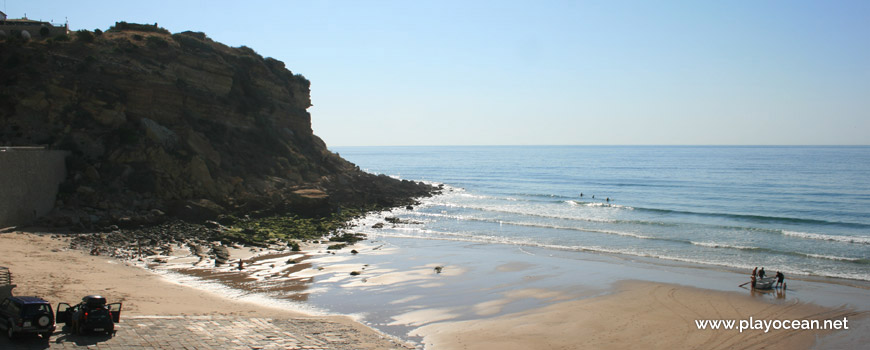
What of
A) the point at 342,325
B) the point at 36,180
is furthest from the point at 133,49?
the point at 342,325

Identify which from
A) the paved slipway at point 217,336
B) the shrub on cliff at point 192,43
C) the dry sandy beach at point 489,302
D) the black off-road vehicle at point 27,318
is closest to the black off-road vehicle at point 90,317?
the paved slipway at point 217,336

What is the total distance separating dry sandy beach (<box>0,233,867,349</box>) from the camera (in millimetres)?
16844

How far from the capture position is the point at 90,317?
519 inches

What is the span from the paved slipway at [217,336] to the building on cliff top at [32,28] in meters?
33.3

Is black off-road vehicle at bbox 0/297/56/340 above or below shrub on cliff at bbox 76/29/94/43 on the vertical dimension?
below

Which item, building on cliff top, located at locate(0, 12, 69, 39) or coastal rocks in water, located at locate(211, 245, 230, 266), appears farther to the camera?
building on cliff top, located at locate(0, 12, 69, 39)

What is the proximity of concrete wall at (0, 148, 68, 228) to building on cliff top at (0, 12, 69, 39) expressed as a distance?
13825 millimetres

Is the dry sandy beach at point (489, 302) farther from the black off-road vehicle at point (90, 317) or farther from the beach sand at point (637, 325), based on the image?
the black off-road vehicle at point (90, 317)

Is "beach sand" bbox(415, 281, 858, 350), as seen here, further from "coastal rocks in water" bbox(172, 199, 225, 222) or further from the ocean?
"coastal rocks in water" bbox(172, 199, 225, 222)

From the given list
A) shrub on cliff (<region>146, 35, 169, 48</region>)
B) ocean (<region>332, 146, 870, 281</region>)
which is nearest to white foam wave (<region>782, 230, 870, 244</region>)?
ocean (<region>332, 146, 870, 281</region>)

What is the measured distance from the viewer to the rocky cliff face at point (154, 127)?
31.8 meters

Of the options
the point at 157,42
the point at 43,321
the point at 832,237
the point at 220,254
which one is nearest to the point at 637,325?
the point at 43,321

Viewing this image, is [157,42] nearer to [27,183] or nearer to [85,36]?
[85,36]

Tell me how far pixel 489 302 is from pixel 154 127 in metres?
26.4
